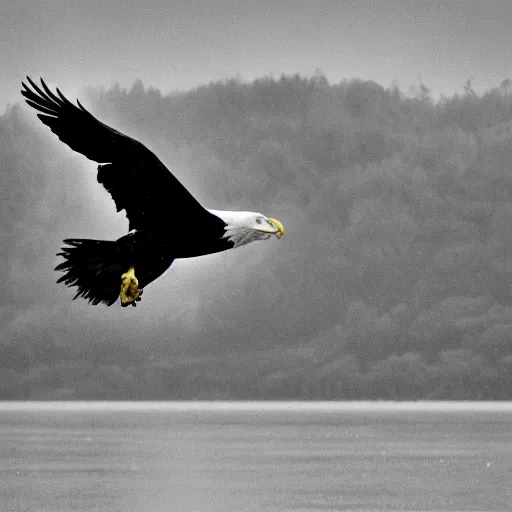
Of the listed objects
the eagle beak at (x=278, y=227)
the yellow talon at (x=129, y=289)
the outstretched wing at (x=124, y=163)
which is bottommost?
the yellow talon at (x=129, y=289)

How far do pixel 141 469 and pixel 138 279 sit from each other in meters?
69.2

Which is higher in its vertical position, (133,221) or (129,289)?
(133,221)

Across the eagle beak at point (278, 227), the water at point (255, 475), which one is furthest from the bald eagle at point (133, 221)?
the water at point (255, 475)

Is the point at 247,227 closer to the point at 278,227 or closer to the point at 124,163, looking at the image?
the point at 278,227

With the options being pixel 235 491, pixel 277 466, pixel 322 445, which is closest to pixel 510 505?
pixel 235 491

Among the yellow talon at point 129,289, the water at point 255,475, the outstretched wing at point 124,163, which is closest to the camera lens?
the yellow talon at point 129,289

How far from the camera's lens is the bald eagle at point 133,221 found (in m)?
8.39

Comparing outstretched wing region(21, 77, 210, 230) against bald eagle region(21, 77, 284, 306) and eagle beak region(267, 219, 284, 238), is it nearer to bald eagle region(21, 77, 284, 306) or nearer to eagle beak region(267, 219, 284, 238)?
bald eagle region(21, 77, 284, 306)

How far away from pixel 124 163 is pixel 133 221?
0.53 metres

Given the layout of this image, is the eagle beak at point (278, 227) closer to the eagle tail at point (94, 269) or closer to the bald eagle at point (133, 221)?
the bald eagle at point (133, 221)

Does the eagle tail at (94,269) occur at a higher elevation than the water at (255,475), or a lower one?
higher

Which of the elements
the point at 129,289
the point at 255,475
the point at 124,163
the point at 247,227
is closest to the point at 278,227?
the point at 247,227

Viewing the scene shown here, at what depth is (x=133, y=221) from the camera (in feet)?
28.9

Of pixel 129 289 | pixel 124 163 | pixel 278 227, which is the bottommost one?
pixel 129 289
